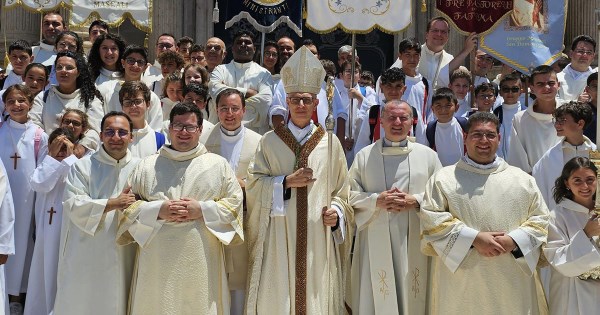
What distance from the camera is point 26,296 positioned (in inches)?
277

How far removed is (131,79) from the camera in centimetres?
834

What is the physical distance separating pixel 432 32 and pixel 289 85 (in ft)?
10.4

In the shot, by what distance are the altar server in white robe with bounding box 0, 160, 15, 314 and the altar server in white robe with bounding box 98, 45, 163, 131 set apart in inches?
54.0

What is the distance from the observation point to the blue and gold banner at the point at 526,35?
29.6 ft

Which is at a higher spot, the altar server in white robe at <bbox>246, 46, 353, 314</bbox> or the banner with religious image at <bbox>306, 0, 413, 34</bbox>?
the banner with religious image at <bbox>306, 0, 413, 34</bbox>

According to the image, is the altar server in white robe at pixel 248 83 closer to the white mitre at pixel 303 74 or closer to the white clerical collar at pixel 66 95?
the white clerical collar at pixel 66 95

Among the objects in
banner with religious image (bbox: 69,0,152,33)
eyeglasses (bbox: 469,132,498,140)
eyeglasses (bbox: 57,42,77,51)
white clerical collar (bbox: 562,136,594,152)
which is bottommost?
white clerical collar (bbox: 562,136,594,152)

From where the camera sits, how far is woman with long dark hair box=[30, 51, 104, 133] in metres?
7.64

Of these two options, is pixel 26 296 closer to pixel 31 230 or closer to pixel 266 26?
pixel 31 230

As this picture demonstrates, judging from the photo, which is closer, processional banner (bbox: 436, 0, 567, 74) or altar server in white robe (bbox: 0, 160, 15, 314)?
altar server in white robe (bbox: 0, 160, 15, 314)

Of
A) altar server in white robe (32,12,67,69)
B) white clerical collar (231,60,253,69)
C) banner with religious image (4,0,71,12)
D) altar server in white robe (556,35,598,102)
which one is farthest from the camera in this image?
banner with religious image (4,0,71,12)

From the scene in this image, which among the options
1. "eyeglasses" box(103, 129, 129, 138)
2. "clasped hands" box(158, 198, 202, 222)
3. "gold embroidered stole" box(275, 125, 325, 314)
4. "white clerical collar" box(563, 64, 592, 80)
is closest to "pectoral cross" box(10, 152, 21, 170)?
"eyeglasses" box(103, 129, 129, 138)

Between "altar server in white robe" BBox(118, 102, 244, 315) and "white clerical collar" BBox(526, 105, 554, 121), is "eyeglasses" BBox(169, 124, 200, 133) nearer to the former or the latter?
"altar server in white robe" BBox(118, 102, 244, 315)

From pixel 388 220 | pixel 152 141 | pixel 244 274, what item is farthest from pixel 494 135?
pixel 152 141
